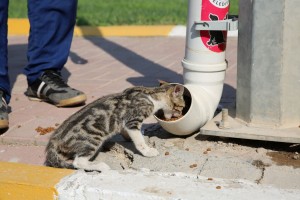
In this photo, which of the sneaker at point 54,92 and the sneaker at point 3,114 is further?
the sneaker at point 54,92

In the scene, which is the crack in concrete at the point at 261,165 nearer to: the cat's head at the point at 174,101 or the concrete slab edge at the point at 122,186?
the concrete slab edge at the point at 122,186

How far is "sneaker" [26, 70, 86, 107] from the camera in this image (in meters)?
5.08

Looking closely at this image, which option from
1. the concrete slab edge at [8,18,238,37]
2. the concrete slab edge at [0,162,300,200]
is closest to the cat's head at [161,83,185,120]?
the concrete slab edge at [0,162,300,200]

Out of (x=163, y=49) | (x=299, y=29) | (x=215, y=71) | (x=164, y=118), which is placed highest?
(x=299, y=29)

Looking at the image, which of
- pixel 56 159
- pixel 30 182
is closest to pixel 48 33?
pixel 56 159

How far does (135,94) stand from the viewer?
4148mm

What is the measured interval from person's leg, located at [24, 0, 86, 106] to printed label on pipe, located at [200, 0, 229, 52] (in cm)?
161

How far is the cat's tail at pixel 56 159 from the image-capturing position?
3.72 metres

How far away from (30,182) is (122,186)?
1.84 ft

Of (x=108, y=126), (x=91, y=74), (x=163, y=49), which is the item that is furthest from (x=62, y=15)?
(x=163, y=49)

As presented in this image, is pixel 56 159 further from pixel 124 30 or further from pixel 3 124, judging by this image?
pixel 124 30

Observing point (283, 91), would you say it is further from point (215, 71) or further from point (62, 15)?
point (62, 15)

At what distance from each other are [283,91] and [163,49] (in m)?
4.49

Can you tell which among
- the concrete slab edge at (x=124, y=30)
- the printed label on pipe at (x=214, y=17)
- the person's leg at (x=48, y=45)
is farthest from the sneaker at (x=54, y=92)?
the concrete slab edge at (x=124, y=30)
